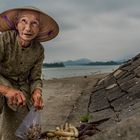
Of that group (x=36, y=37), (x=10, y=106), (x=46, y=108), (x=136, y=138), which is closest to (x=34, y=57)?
(x=36, y=37)

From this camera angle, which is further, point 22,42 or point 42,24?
point 42,24

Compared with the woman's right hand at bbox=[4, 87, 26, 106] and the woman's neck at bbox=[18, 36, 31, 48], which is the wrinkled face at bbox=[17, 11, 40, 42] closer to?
the woman's neck at bbox=[18, 36, 31, 48]

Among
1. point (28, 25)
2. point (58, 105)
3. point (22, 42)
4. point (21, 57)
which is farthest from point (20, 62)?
point (58, 105)

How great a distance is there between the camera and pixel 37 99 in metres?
5.34

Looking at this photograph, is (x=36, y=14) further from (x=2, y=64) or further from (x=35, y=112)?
(x=35, y=112)

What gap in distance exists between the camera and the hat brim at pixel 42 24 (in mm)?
5535

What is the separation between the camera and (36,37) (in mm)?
5656

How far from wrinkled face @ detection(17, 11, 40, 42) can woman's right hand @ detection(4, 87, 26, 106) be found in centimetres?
64

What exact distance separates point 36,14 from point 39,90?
2.70 ft

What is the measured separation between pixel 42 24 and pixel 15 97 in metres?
1.00

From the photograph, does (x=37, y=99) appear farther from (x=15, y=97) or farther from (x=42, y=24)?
(x=42, y=24)

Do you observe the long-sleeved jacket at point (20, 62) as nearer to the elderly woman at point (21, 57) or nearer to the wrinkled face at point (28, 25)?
the elderly woman at point (21, 57)

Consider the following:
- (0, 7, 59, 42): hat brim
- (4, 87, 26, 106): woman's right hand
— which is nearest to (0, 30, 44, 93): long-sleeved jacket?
(0, 7, 59, 42): hat brim

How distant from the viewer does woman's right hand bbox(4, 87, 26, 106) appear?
4977mm
